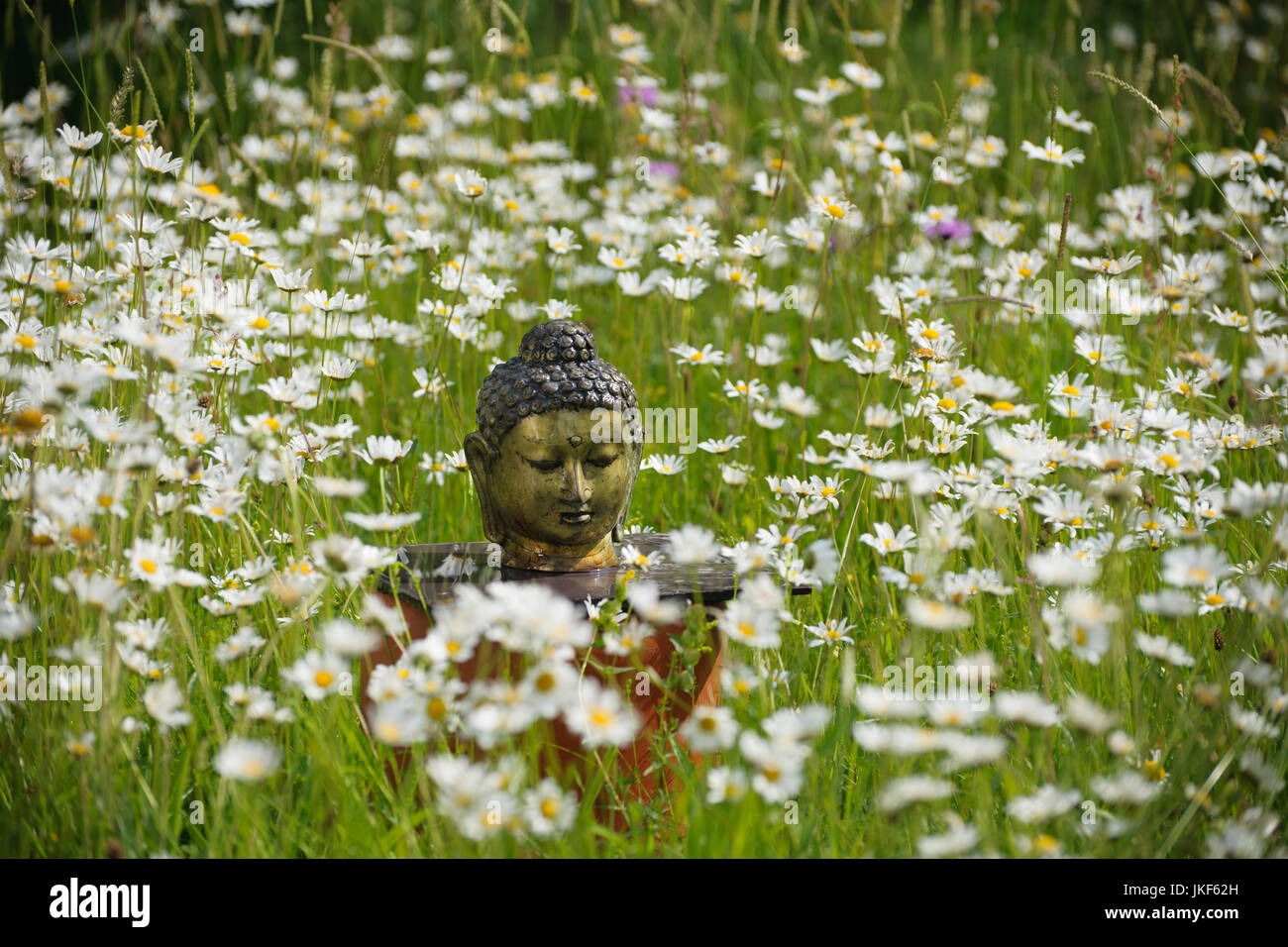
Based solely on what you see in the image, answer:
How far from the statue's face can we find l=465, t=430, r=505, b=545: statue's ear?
2 cm

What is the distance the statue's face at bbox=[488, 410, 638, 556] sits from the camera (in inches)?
90.2

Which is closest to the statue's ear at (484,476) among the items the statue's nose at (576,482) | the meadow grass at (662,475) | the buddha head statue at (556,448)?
the buddha head statue at (556,448)

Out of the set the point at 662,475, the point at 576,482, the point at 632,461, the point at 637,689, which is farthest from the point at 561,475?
the point at 662,475

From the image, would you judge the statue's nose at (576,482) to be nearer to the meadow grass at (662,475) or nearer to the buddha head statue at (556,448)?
the buddha head statue at (556,448)

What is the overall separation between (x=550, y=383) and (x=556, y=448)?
115mm

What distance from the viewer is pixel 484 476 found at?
7.89ft

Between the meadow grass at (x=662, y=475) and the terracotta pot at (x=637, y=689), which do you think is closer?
the meadow grass at (x=662, y=475)

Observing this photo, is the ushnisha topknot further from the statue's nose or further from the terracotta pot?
the terracotta pot

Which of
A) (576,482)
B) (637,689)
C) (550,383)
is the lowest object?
(637,689)

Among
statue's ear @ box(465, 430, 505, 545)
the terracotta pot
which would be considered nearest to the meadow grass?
the terracotta pot

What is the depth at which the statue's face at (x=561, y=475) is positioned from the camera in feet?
7.52

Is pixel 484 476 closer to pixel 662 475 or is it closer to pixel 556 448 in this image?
pixel 556 448
